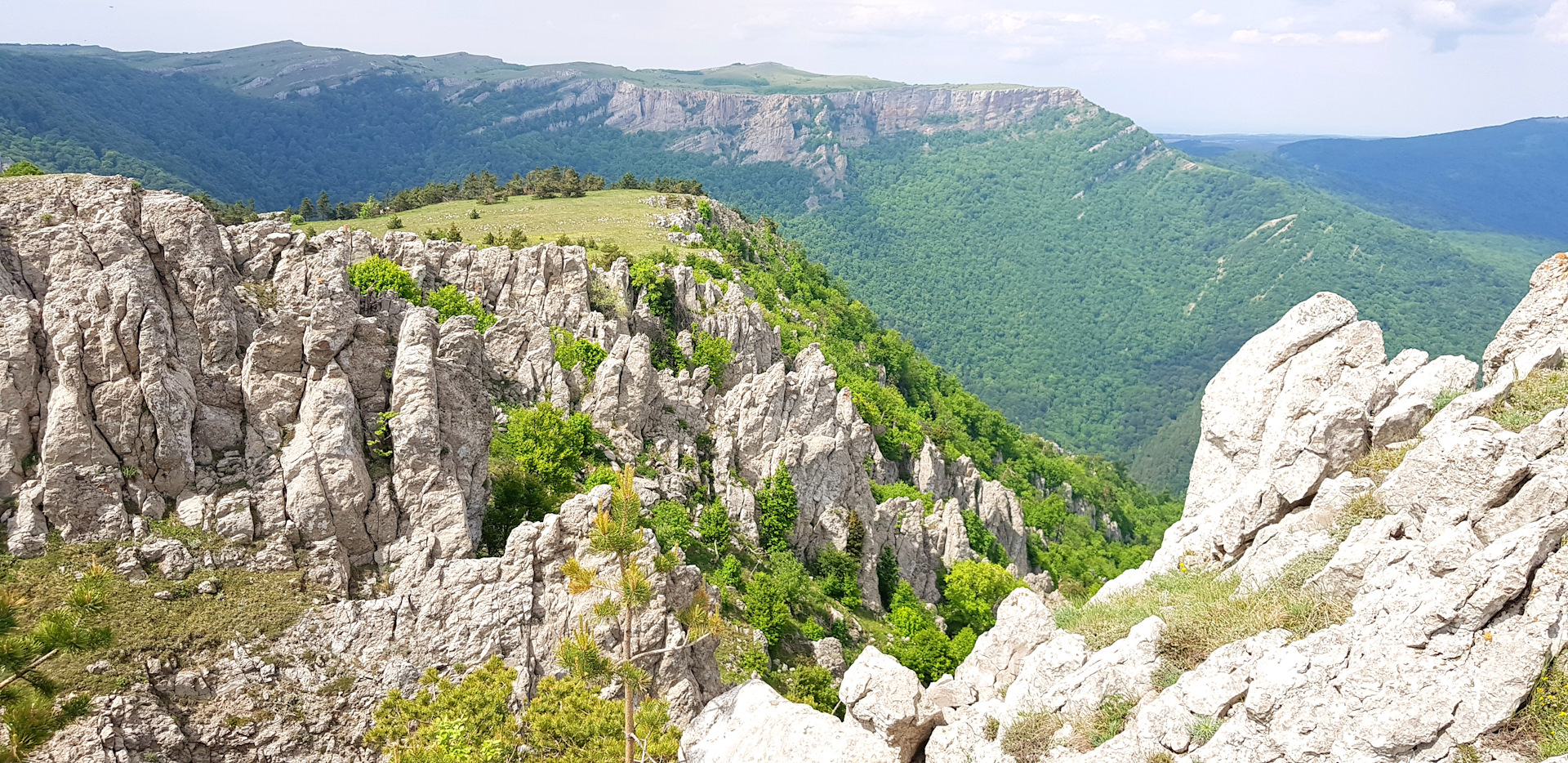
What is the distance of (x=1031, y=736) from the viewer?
1477cm

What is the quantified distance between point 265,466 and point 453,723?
543 inches

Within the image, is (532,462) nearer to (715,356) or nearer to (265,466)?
(265,466)

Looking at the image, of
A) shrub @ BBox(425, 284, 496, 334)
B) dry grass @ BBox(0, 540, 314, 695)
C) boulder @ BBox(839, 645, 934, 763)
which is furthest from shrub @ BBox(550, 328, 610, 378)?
boulder @ BBox(839, 645, 934, 763)

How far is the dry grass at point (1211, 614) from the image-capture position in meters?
14.2

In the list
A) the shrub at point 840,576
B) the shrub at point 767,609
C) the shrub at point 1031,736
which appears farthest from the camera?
the shrub at point 840,576

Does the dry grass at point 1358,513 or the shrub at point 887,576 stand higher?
the dry grass at point 1358,513

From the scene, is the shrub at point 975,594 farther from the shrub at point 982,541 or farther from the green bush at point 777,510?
the green bush at point 777,510

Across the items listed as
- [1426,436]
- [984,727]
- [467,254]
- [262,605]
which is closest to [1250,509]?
[1426,436]

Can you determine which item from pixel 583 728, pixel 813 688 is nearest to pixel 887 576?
pixel 813 688

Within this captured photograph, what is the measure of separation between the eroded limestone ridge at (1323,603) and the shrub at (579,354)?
3156 cm

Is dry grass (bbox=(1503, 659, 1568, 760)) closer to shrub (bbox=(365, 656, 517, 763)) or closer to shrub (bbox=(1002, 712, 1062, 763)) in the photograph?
shrub (bbox=(1002, 712, 1062, 763))

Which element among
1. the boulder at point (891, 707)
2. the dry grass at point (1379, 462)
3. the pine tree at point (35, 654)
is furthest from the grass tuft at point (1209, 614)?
the pine tree at point (35, 654)

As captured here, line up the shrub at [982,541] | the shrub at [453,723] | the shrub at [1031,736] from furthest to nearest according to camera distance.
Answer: the shrub at [982,541] < the shrub at [453,723] < the shrub at [1031,736]

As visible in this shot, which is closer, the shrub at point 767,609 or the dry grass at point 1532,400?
the dry grass at point 1532,400
